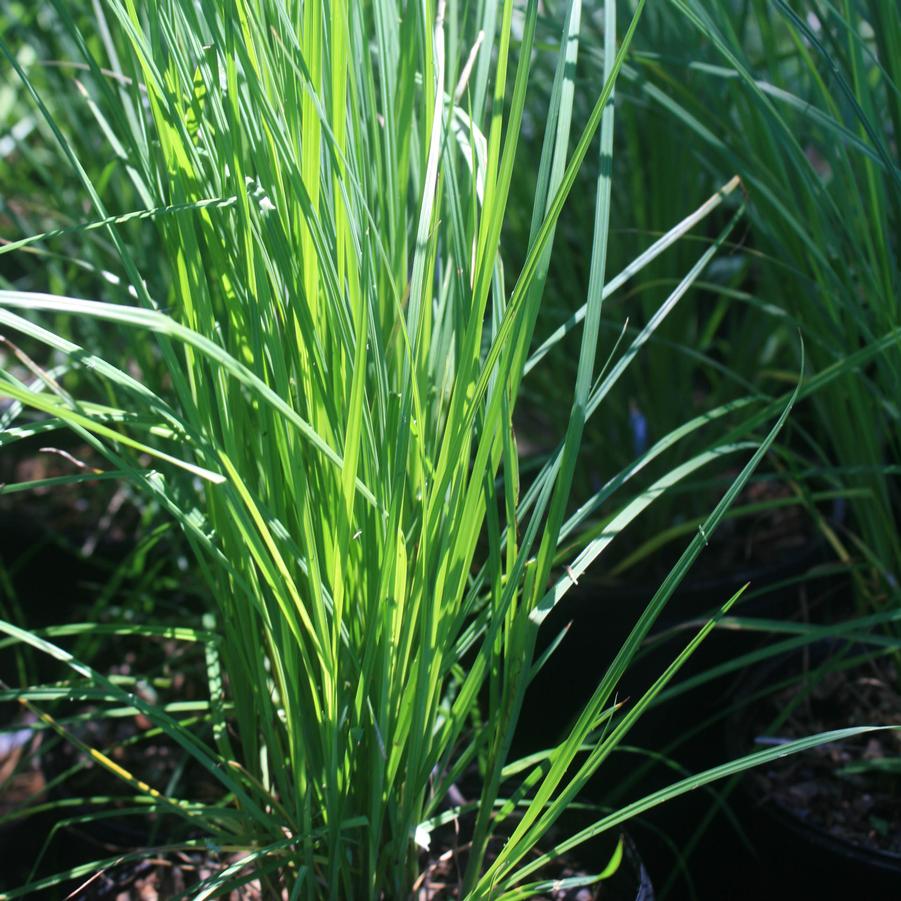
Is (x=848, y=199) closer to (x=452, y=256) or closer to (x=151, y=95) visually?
(x=452, y=256)

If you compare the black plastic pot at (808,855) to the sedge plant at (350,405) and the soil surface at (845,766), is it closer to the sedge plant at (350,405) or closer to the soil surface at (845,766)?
the soil surface at (845,766)

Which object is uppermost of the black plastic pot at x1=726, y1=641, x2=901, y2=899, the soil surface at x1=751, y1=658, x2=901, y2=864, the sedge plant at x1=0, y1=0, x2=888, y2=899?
the sedge plant at x1=0, y1=0, x2=888, y2=899

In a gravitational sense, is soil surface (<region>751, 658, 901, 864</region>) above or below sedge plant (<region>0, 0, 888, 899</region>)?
below

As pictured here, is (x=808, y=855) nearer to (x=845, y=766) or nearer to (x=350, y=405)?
(x=845, y=766)

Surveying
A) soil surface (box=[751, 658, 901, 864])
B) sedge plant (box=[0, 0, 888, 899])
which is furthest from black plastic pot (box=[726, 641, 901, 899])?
sedge plant (box=[0, 0, 888, 899])

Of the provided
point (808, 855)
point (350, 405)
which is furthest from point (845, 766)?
point (350, 405)

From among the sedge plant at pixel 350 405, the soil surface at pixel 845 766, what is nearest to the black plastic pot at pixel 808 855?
the soil surface at pixel 845 766

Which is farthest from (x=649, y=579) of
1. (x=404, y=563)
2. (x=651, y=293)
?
(x=404, y=563)

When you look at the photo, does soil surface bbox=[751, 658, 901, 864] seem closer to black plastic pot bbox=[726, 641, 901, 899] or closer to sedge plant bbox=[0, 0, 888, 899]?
black plastic pot bbox=[726, 641, 901, 899]
